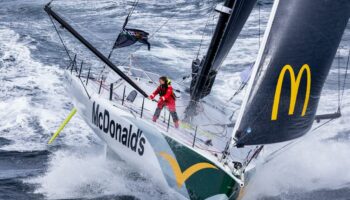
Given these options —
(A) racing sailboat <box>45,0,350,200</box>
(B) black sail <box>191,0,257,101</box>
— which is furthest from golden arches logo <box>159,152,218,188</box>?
(B) black sail <box>191,0,257,101</box>

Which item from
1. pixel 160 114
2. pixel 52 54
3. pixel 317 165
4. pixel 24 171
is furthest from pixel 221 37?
pixel 52 54

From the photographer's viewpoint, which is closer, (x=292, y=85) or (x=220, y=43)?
(x=292, y=85)

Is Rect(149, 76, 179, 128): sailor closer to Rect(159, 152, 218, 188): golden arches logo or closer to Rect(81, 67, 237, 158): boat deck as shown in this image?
Rect(81, 67, 237, 158): boat deck

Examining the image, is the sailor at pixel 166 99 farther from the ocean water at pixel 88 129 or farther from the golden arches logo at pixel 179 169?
the ocean water at pixel 88 129

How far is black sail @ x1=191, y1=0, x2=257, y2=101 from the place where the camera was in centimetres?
1105

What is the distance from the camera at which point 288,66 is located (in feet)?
27.6

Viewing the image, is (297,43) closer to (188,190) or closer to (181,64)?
(188,190)

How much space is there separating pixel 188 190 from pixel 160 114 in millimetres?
2046

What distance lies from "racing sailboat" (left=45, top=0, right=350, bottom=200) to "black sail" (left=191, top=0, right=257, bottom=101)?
20 millimetres

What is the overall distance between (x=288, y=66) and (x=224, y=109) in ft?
13.8

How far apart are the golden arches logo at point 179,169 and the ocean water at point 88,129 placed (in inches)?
23.8

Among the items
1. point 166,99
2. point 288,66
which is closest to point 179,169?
point 166,99

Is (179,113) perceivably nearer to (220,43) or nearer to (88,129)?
(220,43)

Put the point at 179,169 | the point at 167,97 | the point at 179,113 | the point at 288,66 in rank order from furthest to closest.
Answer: the point at 179,113, the point at 167,97, the point at 179,169, the point at 288,66
